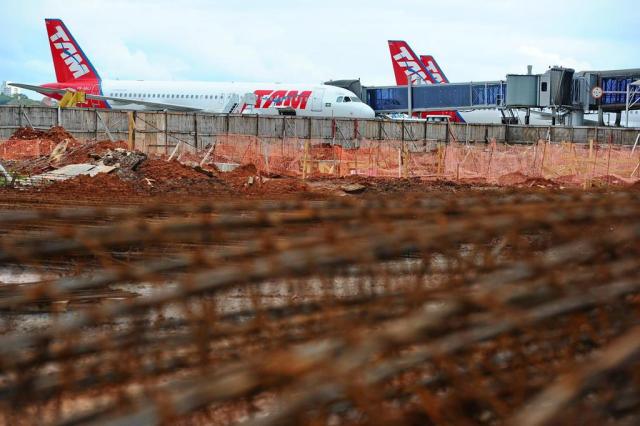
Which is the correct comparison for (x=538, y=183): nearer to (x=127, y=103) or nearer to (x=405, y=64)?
(x=127, y=103)

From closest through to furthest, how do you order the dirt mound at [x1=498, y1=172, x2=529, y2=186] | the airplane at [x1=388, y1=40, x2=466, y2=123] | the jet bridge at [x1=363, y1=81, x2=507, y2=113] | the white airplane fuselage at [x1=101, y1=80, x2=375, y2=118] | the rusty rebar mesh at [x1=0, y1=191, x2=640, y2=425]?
the rusty rebar mesh at [x1=0, y1=191, x2=640, y2=425], the dirt mound at [x1=498, y1=172, x2=529, y2=186], the white airplane fuselage at [x1=101, y1=80, x2=375, y2=118], the jet bridge at [x1=363, y1=81, x2=507, y2=113], the airplane at [x1=388, y1=40, x2=466, y2=123]

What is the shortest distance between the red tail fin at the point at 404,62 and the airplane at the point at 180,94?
18.0m

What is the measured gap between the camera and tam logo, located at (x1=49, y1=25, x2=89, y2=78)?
55.9 meters

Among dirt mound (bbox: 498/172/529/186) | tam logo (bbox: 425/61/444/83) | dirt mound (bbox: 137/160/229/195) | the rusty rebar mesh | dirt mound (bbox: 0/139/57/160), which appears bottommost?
dirt mound (bbox: 498/172/529/186)

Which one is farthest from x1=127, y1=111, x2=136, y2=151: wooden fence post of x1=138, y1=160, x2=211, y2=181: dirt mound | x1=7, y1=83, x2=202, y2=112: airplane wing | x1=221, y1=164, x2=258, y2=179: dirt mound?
x1=7, y1=83, x2=202, y2=112: airplane wing

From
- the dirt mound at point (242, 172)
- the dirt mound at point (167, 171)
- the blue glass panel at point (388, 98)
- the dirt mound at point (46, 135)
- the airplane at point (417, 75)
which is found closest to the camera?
the dirt mound at point (167, 171)

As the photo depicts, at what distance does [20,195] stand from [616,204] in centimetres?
1773

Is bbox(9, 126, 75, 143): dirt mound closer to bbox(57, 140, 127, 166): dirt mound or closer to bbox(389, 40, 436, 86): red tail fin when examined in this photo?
bbox(57, 140, 127, 166): dirt mound

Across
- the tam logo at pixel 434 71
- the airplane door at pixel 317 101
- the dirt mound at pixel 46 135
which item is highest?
the tam logo at pixel 434 71

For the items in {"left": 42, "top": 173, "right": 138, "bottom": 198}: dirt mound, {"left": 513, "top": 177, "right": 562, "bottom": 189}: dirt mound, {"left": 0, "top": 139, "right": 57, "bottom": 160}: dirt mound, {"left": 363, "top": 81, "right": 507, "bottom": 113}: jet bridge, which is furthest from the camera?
{"left": 363, "top": 81, "right": 507, "bottom": 113}: jet bridge

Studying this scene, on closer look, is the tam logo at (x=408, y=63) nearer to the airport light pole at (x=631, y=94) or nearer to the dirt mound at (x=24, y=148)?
the airport light pole at (x=631, y=94)

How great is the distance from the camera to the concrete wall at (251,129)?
34625 millimetres

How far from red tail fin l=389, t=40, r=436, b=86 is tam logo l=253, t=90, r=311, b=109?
757 inches

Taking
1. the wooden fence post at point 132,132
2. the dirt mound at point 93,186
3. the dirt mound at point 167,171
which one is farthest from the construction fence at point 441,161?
the dirt mound at point 93,186
